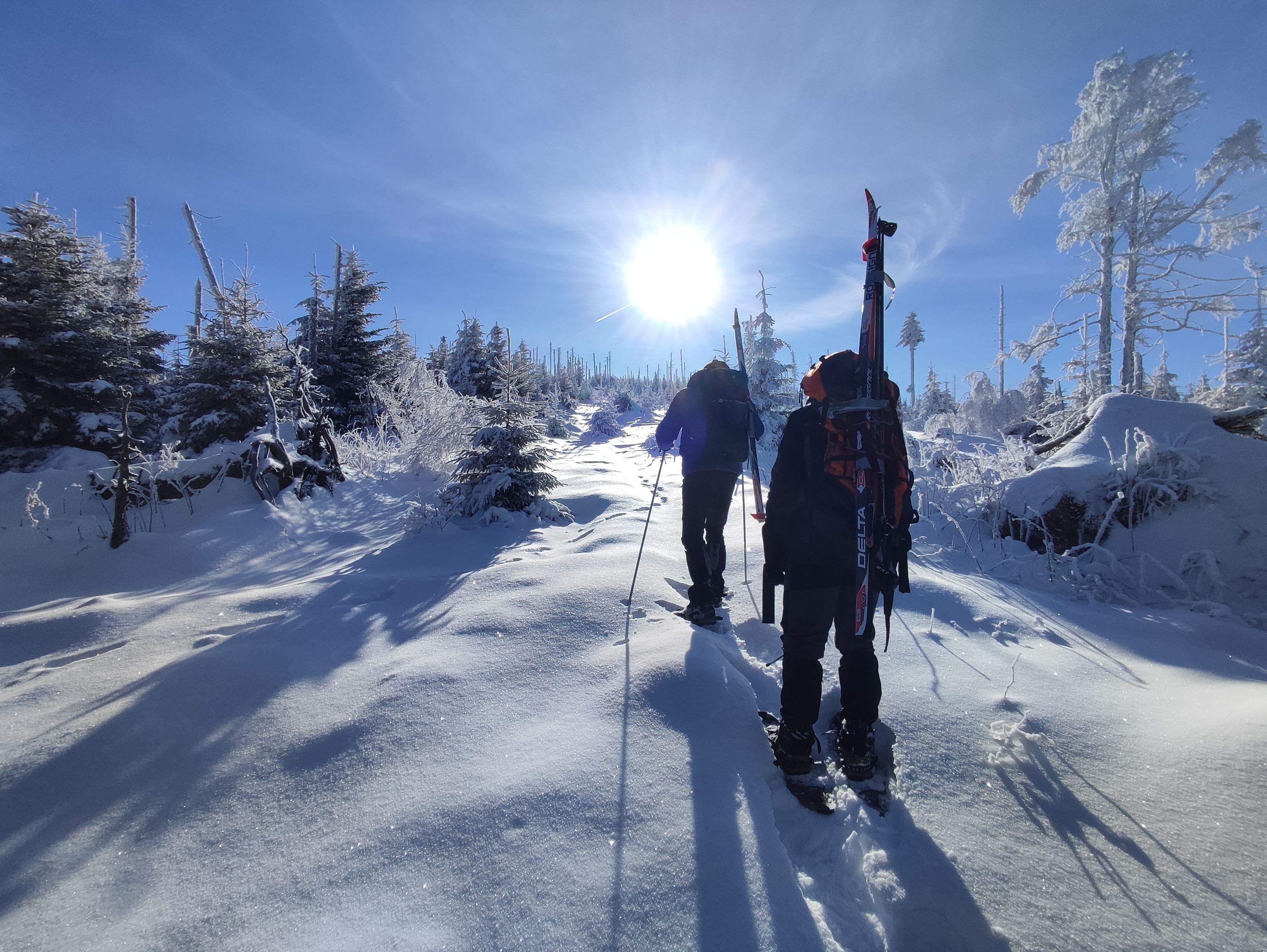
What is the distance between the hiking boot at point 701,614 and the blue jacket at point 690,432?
3.38ft

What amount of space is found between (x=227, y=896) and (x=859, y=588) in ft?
8.30

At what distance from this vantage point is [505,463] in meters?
7.07

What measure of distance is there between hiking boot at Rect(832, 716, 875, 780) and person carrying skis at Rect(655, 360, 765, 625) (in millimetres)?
1559

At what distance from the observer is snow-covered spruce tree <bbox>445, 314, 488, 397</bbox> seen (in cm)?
2531

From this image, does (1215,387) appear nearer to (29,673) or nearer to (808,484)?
(808,484)

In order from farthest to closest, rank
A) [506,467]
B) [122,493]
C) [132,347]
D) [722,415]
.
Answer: [132,347], [506,467], [122,493], [722,415]

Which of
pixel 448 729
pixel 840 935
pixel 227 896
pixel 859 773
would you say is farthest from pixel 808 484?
pixel 227 896

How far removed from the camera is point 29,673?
264 cm

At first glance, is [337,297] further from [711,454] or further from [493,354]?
[711,454]

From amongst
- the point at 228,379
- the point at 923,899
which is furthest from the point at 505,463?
the point at 228,379

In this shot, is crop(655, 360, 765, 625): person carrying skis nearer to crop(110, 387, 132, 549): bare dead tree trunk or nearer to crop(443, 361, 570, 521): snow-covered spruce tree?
crop(443, 361, 570, 521): snow-covered spruce tree

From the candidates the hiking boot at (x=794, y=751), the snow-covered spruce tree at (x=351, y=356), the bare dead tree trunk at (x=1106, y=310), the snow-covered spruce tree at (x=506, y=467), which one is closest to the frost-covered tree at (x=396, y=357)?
the snow-covered spruce tree at (x=351, y=356)

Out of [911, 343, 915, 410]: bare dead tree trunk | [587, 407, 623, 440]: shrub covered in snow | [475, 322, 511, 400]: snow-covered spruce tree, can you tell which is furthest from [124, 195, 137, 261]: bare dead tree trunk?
[911, 343, 915, 410]: bare dead tree trunk

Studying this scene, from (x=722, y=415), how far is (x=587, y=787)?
9.06ft
